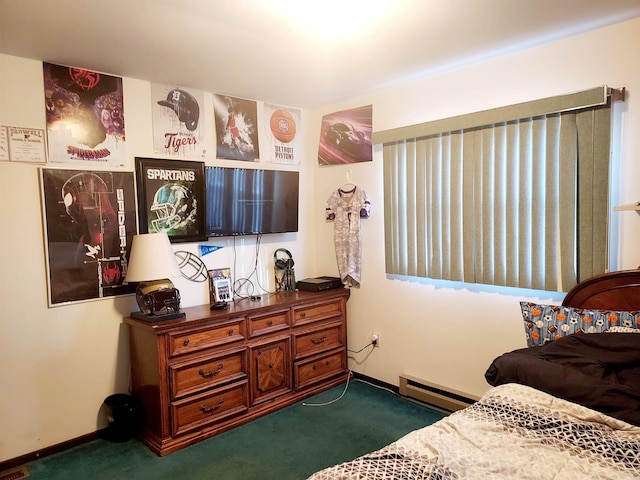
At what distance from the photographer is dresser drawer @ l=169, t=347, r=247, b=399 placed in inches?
108

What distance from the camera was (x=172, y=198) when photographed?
3.14 metres

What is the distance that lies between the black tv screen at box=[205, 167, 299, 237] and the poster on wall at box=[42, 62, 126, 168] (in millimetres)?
697

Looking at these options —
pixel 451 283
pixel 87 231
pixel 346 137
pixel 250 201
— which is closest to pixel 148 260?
pixel 87 231

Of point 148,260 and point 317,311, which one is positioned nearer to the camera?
point 148,260

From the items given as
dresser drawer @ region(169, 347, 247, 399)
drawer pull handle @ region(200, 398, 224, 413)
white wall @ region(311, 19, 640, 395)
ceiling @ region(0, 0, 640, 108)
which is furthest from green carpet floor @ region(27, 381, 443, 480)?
ceiling @ region(0, 0, 640, 108)

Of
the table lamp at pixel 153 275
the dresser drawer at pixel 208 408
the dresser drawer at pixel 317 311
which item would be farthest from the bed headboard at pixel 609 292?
the table lamp at pixel 153 275

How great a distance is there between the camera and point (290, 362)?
3.39 metres

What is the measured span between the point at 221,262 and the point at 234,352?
2.65 feet

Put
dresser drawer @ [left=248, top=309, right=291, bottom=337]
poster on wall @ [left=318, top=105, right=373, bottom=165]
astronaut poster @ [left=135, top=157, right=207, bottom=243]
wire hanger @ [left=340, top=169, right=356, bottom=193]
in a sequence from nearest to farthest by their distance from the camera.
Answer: astronaut poster @ [left=135, top=157, right=207, bottom=243] < dresser drawer @ [left=248, top=309, right=291, bottom=337] < poster on wall @ [left=318, top=105, right=373, bottom=165] < wire hanger @ [left=340, top=169, right=356, bottom=193]

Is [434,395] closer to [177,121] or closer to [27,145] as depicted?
[177,121]

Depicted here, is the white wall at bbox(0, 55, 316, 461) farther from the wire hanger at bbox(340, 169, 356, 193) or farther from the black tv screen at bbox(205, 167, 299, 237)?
the wire hanger at bbox(340, 169, 356, 193)

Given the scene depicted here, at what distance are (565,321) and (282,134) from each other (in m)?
2.73

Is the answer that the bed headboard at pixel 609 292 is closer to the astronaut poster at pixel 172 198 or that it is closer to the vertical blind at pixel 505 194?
the vertical blind at pixel 505 194

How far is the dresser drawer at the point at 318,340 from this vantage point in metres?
3.46
